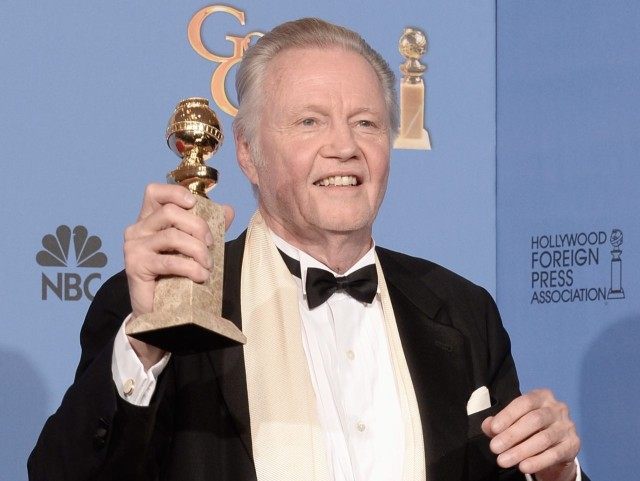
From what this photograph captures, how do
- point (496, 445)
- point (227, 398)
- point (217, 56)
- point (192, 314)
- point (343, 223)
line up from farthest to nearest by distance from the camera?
point (217, 56) → point (343, 223) → point (227, 398) → point (496, 445) → point (192, 314)

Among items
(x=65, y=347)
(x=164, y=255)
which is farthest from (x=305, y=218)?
(x=65, y=347)

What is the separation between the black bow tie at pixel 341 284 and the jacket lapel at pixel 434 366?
79 millimetres

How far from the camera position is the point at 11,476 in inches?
105

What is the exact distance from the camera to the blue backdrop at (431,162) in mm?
2746

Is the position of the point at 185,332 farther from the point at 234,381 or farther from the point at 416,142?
the point at 416,142

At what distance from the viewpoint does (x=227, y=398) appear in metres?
1.90

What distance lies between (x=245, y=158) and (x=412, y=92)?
106 centimetres

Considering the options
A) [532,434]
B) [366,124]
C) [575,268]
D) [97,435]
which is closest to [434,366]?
[532,434]

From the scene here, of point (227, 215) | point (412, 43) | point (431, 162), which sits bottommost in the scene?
point (227, 215)

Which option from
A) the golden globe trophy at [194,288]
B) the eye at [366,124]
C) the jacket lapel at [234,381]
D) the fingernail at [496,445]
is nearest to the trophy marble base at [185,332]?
the golden globe trophy at [194,288]

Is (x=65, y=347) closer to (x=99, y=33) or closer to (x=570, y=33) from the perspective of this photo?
(x=99, y=33)

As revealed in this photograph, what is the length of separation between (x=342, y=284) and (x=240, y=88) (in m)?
0.45

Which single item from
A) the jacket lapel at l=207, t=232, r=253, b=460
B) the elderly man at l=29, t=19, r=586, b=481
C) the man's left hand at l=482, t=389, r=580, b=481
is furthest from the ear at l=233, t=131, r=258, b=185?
the man's left hand at l=482, t=389, r=580, b=481

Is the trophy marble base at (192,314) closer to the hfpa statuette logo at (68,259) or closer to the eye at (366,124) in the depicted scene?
the eye at (366,124)
